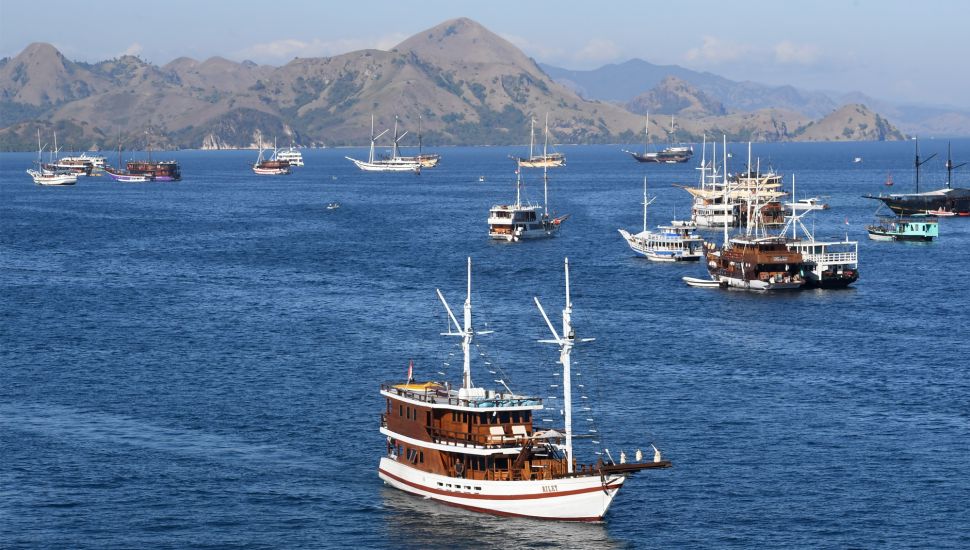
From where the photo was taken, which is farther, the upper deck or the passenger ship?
the upper deck

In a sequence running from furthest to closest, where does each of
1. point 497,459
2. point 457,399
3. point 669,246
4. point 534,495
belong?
point 669,246, point 457,399, point 497,459, point 534,495

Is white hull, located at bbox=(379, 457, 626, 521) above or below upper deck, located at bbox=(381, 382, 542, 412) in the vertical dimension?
below

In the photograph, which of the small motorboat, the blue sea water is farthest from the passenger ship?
the small motorboat

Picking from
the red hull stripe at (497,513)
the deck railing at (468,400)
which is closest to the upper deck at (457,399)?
the deck railing at (468,400)

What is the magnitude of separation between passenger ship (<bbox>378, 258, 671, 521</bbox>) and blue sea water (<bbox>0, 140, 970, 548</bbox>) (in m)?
1.13

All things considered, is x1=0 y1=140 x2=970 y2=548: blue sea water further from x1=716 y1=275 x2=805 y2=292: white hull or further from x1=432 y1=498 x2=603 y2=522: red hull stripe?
x1=716 y1=275 x2=805 y2=292: white hull

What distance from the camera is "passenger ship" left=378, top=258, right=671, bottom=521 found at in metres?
71.1

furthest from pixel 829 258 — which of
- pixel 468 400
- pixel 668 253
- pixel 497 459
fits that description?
pixel 497 459

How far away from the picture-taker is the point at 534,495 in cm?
7175

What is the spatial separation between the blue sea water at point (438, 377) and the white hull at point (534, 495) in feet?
2.26

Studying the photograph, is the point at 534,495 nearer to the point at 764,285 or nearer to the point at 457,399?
the point at 457,399

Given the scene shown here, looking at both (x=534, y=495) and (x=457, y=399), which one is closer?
(x=534, y=495)

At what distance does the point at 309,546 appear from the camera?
228 ft

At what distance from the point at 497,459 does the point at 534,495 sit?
2938 mm
